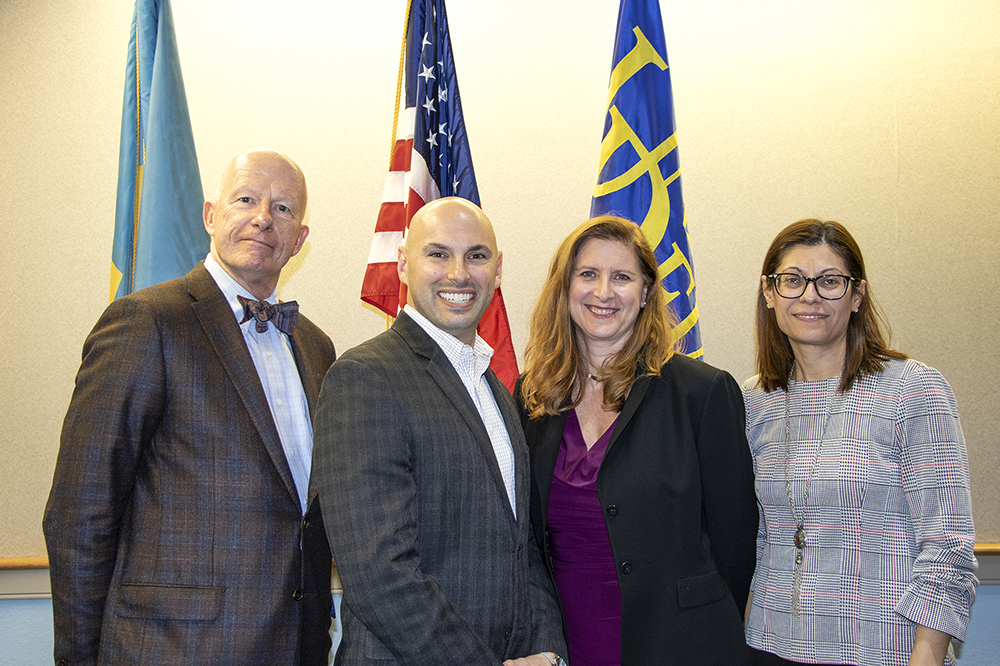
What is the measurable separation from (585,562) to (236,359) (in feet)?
3.44

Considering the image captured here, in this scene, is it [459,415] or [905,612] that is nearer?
[459,415]

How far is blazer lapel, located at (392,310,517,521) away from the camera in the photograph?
165 centimetres

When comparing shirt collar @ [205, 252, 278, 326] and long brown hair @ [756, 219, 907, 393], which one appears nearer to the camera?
shirt collar @ [205, 252, 278, 326]

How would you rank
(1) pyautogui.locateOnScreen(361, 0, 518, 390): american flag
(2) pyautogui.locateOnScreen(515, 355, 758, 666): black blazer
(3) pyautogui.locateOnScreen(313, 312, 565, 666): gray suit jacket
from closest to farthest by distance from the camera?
1. (3) pyautogui.locateOnScreen(313, 312, 565, 666): gray suit jacket
2. (2) pyautogui.locateOnScreen(515, 355, 758, 666): black blazer
3. (1) pyautogui.locateOnScreen(361, 0, 518, 390): american flag

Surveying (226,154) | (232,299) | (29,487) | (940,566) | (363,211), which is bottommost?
(29,487)

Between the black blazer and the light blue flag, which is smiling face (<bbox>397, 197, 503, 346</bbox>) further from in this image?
the light blue flag

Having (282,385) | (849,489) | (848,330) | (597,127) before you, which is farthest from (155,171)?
(849,489)

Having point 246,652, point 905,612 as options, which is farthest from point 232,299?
point 905,612

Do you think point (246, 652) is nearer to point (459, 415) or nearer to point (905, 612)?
point (459, 415)

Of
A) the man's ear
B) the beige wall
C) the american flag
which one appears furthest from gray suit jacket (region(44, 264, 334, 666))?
the beige wall

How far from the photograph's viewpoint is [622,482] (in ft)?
5.97

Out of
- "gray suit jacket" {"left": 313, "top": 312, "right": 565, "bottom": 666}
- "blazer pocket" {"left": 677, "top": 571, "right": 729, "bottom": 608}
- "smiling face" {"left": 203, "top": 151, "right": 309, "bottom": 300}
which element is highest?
"smiling face" {"left": 203, "top": 151, "right": 309, "bottom": 300}

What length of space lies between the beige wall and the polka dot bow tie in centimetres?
165

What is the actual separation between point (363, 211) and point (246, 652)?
2.44 metres
